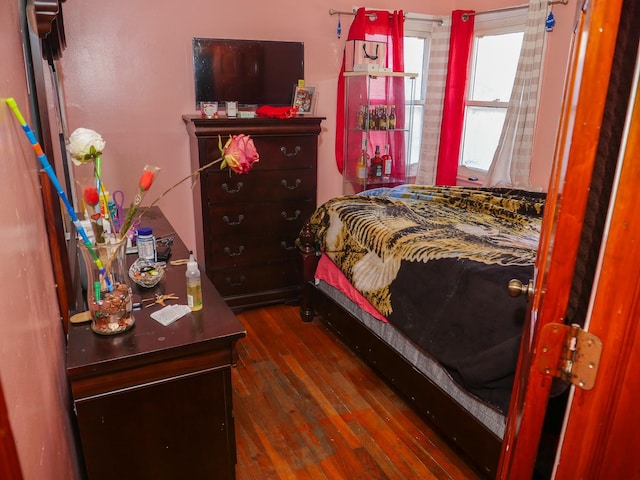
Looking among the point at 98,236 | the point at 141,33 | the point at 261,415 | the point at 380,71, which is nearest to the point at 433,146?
the point at 380,71

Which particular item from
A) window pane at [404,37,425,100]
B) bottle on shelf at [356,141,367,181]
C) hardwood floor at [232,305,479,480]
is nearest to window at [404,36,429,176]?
window pane at [404,37,425,100]

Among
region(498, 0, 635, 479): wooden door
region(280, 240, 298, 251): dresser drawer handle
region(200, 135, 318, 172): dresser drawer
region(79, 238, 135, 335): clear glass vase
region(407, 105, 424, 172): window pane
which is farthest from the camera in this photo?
region(407, 105, 424, 172): window pane

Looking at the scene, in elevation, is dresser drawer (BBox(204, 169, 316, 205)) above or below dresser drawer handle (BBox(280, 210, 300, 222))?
above

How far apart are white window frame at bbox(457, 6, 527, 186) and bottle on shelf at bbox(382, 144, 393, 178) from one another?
0.68 meters

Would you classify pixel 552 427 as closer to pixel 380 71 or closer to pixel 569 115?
pixel 569 115

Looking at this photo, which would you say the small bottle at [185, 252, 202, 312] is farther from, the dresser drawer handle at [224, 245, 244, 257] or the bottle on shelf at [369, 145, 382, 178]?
the bottle on shelf at [369, 145, 382, 178]

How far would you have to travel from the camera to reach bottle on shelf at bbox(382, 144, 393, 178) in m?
3.94

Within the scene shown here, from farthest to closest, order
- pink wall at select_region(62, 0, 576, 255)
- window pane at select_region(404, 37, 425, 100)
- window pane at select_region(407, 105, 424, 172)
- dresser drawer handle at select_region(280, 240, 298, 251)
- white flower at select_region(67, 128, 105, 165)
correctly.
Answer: window pane at select_region(407, 105, 424, 172) → window pane at select_region(404, 37, 425, 100) → dresser drawer handle at select_region(280, 240, 298, 251) → pink wall at select_region(62, 0, 576, 255) → white flower at select_region(67, 128, 105, 165)

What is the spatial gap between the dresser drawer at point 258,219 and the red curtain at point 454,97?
131 cm

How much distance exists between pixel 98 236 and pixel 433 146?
3.31 metres

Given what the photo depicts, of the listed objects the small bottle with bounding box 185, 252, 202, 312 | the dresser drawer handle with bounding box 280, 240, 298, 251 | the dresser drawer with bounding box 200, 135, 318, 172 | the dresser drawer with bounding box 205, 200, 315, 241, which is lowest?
the dresser drawer handle with bounding box 280, 240, 298, 251

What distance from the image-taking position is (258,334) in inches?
124

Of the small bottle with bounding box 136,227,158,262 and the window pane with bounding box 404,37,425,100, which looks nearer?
the small bottle with bounding box 136,227,158,262

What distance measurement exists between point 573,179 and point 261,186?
8.79 ft
